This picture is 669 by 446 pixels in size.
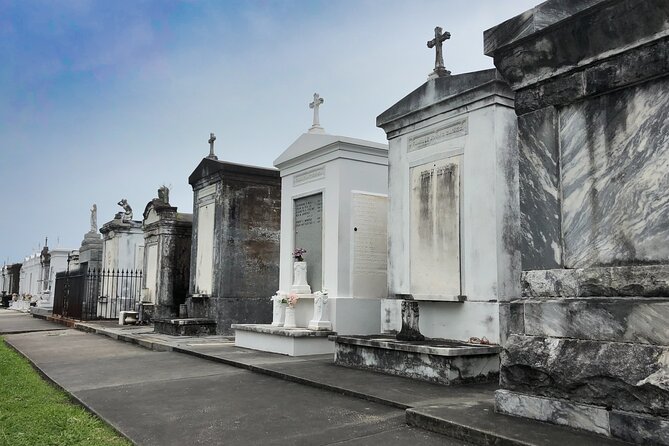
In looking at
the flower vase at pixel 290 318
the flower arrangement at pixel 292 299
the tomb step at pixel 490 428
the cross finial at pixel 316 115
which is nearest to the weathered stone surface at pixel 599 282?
the tomb step at pixel 490 428

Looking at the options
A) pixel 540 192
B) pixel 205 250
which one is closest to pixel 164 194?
pixel 205 250

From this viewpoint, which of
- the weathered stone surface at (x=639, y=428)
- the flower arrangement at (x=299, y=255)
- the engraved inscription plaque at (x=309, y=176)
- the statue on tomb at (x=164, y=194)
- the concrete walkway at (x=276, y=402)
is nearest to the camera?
the weathered stone surface at (x=639, y=428)

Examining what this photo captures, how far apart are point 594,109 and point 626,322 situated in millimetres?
1419

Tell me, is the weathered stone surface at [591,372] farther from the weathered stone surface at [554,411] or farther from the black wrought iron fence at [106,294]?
the black wrought iron fence at [106,294]

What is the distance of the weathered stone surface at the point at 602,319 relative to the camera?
122 inches

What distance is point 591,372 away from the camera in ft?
10.8

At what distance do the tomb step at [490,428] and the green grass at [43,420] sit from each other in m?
2.11

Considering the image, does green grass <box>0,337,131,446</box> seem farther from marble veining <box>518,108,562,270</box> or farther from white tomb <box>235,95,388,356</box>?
white tomb <box>235,95,388,356</box>

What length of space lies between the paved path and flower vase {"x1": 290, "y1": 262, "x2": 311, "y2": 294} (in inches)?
74.9

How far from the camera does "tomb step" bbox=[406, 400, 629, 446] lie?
311 cm

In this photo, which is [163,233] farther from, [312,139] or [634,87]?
[634,87]

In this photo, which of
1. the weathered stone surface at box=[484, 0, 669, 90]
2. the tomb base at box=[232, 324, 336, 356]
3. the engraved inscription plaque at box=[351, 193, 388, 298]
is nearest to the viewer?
the weathered stone surface at box=[484, 0, 669, 90]

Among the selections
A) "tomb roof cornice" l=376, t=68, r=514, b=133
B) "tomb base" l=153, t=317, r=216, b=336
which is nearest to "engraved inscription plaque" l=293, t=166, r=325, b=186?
"tomb roof cornice" l=376, t=68, r=514, b=133

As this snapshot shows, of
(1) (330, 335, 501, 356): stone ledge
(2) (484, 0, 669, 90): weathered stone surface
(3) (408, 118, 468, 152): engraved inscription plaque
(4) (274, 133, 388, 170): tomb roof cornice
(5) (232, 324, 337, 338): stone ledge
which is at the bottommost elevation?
(5) (232, 324, 337, 338): stone ledge
